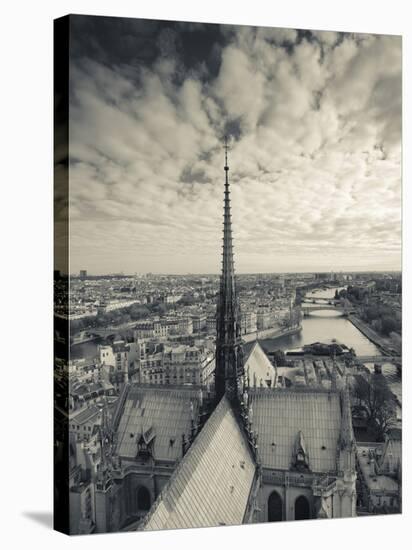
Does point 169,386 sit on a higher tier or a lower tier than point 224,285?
lower

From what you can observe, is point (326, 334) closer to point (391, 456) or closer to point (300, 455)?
point (300, 455)

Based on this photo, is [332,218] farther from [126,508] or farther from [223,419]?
[126,508]

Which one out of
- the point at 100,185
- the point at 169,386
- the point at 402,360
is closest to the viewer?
the point at 100,185

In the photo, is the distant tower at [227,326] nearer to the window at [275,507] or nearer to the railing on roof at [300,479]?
the railing on roof at [300,479]

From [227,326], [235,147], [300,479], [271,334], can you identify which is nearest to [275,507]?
[300,479]

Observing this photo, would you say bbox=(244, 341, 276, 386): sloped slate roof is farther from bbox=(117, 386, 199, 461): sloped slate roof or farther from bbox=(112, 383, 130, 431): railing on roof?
bbox=(112, 383, 130, 431): railing on roof

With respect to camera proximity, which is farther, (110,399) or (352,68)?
(352,68)

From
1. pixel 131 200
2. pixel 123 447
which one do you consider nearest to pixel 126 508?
pixel 123 447
